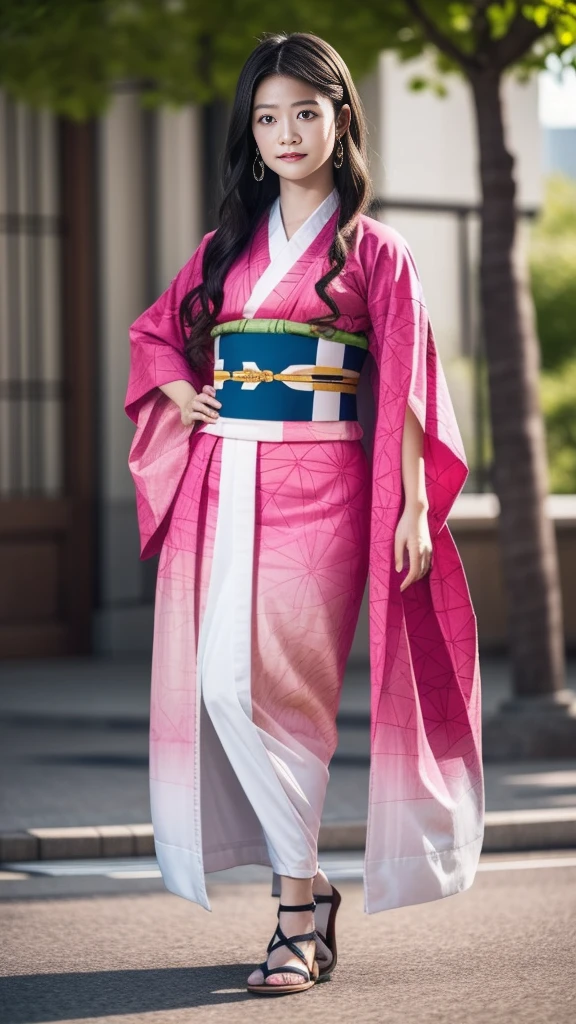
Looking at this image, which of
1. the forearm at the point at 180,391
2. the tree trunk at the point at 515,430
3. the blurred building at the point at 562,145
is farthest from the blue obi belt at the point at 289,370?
the blurred building at the point at 562,145

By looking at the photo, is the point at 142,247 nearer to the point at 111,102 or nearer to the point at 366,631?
the point at 111,102

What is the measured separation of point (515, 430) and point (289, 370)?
12.1 feet

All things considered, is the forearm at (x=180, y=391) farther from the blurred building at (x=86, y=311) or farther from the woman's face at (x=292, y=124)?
the blurred building at (x=86, y=311)

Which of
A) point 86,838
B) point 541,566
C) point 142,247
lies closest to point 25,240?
point 142,247

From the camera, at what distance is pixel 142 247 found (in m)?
11.7

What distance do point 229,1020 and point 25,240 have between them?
8.08m

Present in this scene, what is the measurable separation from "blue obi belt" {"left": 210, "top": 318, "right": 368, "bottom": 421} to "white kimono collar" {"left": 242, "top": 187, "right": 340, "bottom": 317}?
0.06 m

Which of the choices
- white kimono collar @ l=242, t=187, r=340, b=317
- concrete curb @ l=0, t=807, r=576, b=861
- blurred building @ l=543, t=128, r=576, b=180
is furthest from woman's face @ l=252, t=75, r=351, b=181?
blurred building @ l=543, t=128, r=576, b=180

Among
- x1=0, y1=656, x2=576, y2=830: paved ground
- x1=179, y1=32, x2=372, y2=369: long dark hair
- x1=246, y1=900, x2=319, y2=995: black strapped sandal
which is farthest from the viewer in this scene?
x1=0, y1=656, x2=576, y2=830: paved ground

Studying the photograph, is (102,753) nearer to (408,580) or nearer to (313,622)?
(313,622)

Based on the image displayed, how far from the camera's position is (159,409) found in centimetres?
469

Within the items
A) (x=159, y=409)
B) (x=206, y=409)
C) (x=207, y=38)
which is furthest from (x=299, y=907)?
(x=207, y=38)

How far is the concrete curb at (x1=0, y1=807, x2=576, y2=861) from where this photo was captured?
6.01 meters

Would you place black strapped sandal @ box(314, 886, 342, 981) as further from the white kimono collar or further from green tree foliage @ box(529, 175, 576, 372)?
green tree foliage @ box(529, 175, 576, 372)
